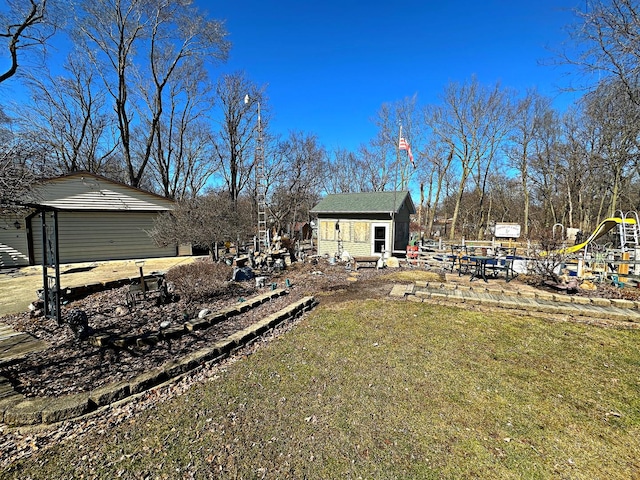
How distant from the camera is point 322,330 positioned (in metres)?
5.80

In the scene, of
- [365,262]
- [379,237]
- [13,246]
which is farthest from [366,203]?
[13,246]

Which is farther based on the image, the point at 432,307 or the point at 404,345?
the point at 432,307

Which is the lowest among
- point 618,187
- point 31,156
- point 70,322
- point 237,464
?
point 237,464

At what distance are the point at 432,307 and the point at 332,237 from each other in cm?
949

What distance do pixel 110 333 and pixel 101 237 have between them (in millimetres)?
11536

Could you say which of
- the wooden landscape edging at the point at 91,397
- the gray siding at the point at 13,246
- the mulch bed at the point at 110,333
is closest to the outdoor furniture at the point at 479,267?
the mulch bed at the point at 110,333

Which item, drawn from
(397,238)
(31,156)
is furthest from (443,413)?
(397,238)

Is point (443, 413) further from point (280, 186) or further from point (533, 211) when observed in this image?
point (533, 211)

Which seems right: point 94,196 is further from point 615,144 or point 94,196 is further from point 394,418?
point 615,144

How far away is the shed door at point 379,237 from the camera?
14625 millimetres

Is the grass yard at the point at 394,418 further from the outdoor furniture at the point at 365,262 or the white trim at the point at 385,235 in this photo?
the white trim at the point at 385,235

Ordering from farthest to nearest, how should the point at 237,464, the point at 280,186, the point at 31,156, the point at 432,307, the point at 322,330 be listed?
the point at 280,186 < the point at 432,307 < the point at 322,330 < the point at 31,156 < the point at 237,464

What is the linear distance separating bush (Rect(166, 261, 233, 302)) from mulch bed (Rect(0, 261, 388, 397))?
24cm

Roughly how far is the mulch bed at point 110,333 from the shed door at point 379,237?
6408 millimetres
